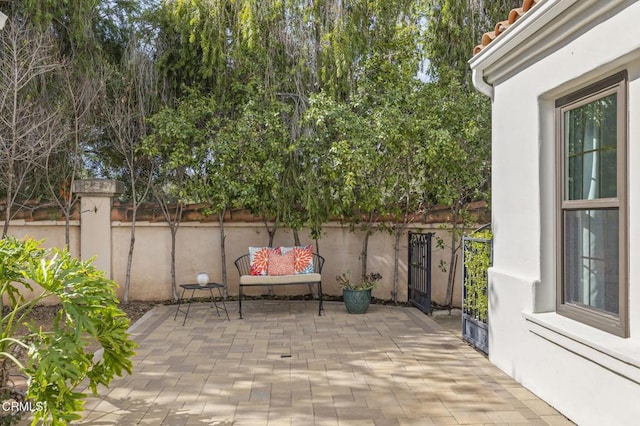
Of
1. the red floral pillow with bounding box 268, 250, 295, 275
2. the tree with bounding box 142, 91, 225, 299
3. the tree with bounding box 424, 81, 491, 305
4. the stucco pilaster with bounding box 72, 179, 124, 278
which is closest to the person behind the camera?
the tree with bounding box 424, 81, 491, 305

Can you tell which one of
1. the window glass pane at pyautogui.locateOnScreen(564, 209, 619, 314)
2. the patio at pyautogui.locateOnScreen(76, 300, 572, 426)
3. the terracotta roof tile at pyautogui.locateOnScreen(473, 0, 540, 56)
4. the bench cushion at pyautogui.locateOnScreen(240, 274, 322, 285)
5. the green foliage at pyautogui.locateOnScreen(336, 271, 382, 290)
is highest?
the terracotta roof tile at pyautogui.locateOnScreen(473, 0, 540, 56)

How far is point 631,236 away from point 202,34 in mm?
6601

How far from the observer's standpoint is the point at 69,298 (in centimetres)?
302

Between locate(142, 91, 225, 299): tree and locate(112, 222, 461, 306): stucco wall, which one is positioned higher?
locate(142, 91, 225, 299): tree

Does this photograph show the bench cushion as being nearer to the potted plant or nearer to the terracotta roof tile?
the potted plant

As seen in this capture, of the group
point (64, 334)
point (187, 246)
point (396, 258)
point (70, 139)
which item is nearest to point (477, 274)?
point (396, 258)

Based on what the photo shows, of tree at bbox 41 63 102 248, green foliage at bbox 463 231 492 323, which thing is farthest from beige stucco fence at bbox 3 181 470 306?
green foliage at bbox 463 231 492 323

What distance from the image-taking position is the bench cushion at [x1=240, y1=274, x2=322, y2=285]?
7.49 m

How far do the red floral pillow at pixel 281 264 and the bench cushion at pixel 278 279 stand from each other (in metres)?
0.16

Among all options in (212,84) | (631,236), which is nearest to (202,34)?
(212,84)

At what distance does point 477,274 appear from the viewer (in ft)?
18.8

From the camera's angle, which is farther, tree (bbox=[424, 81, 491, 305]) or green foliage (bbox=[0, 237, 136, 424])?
tree (bbox=[424, 81, 491, 305])

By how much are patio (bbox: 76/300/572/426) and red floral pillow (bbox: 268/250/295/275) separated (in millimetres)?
810

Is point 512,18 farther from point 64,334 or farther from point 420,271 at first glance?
point 420,271
